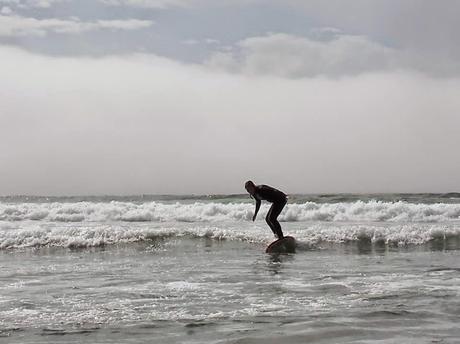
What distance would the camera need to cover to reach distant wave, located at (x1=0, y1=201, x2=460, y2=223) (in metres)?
28.6

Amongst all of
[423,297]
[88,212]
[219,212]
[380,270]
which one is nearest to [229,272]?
[380,270]

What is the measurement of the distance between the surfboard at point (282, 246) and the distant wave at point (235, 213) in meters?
11.8

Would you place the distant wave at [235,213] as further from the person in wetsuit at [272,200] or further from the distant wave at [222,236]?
the person in wetsuit at [272,200]

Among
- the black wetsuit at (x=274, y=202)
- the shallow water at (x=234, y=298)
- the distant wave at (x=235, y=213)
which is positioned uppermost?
the black wetsuit at (x=274, y=202)

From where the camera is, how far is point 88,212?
3319 cm

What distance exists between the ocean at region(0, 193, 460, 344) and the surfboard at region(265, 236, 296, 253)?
267 mm

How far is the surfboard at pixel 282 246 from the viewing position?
15.5m

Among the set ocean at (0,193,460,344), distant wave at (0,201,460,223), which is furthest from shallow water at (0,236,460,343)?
distant wave at (0,201,460,223)

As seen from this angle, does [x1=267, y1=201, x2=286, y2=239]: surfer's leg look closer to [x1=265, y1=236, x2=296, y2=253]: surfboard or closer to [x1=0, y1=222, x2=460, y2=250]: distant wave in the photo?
[x1=265, y1=236, x2=296, y2=253]: surfboard

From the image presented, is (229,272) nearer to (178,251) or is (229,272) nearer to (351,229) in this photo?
(178,251)

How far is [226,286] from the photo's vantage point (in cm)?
980

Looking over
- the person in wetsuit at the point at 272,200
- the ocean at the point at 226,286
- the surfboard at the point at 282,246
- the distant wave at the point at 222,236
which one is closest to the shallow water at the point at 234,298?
the ocean at the point at 226,286

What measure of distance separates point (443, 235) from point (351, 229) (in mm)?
2799

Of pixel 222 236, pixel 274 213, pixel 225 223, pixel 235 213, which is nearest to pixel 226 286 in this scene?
pixel 274 213
